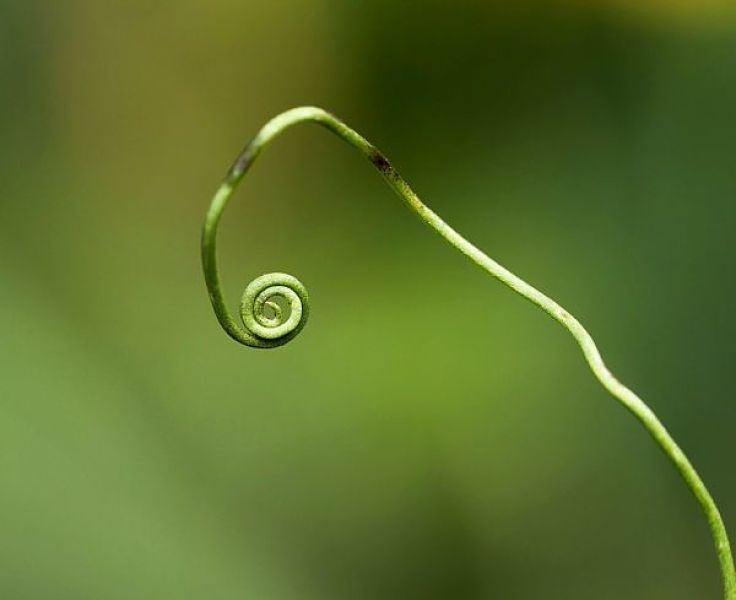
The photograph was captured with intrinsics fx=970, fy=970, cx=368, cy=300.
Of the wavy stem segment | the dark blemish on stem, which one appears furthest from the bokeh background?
the dark blemish on stem

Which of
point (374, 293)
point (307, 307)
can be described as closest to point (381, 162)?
point (307, 307)

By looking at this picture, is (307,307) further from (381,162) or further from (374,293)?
(374,293)

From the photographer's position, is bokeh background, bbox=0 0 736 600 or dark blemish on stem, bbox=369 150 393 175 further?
bokeh background, bbox=0 0 736 600

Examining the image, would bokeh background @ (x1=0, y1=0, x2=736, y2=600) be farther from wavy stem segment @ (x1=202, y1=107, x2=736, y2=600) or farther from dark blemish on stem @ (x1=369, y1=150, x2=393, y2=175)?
dark blemish on stem @ (x1=369, y1=150, x2=393, y2=175)

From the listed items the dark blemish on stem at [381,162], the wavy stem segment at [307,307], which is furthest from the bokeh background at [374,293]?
the dark blemish on stem at [381,162]

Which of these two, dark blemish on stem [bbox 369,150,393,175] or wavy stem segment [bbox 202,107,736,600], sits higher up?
dark blemish on stem [bbox 369,150,393,175]

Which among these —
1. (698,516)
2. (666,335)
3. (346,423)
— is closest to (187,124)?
(346,423)

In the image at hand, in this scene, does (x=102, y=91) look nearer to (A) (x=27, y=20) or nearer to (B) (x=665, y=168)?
(A) (x=27, y=20)

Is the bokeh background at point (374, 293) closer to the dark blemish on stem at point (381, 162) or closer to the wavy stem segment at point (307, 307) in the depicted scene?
the wavy stem segment at point (307, 307)
